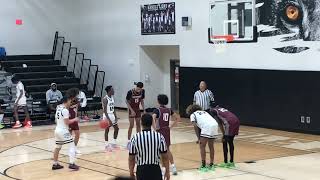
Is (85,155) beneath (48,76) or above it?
beneath

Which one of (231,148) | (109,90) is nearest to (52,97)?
(109,90)

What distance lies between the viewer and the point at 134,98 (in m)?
16.1

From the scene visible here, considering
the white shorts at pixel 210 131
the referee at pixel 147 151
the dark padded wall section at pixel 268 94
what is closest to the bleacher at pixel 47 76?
the dark padded wall section at pixel 268 94

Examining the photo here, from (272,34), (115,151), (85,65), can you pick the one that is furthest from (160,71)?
(115,151)

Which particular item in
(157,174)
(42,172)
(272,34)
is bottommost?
(42,172)

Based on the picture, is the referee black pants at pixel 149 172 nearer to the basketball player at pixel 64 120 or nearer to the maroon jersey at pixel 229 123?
the maroon jersey at pixel 229 123

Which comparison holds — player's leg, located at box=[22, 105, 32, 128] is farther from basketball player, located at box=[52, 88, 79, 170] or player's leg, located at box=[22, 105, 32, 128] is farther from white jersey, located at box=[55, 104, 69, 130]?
white jersey, located at box=[55, 104, 69, 130]

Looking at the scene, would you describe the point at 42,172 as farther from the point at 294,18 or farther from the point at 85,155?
the point at 294,18

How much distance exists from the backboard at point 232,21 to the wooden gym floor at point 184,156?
3280 mm

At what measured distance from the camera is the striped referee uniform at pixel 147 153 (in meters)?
7.63

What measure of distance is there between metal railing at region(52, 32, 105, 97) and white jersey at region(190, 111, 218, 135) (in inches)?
632

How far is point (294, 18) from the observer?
19156 mm

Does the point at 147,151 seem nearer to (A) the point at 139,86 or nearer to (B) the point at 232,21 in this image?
(A) the point at 139,86

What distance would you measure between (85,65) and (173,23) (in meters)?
6.68
